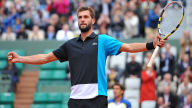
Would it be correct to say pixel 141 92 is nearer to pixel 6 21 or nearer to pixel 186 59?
pixel 186 59

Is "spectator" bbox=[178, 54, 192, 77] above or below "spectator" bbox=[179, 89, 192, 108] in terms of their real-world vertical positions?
above

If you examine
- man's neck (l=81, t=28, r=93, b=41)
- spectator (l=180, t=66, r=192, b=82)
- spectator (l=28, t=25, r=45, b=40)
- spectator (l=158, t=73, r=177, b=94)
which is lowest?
spectator (l=158, t=73, r=177, b=94)

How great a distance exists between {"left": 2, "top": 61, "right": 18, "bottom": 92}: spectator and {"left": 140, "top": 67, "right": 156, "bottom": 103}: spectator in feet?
14.3

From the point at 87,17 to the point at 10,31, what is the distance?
39.6 ft

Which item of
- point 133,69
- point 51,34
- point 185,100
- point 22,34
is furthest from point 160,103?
point 22,34

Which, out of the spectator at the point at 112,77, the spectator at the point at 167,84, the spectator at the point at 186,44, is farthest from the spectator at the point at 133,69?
the spectator at the point at 186,44

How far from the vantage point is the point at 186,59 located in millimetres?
14828

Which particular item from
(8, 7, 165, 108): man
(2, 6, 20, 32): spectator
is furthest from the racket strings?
(2, 6, 20, 32): spectator

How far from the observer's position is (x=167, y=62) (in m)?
15.0

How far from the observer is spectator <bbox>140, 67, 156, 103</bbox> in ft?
46.1

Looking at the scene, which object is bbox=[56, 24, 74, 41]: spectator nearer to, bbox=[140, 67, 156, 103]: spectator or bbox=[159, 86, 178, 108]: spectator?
bbox=[140, 67, 156, 103]: spectator

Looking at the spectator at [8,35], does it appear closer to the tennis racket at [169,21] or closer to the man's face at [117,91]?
the man's face at [117,91]

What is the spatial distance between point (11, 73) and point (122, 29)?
14.7ft

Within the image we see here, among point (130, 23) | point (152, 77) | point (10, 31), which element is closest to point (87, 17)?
point (152, 77)
